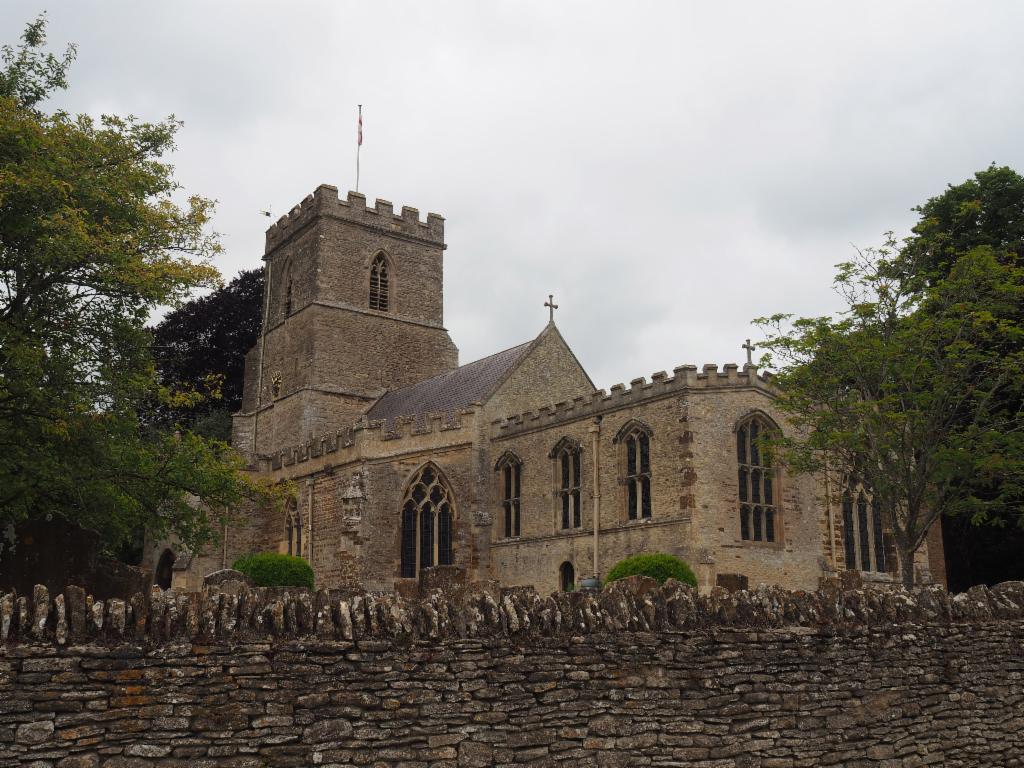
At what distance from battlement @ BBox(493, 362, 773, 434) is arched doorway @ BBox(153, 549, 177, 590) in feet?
47.8

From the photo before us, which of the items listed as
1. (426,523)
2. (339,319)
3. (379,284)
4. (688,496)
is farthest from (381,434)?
(379,284)

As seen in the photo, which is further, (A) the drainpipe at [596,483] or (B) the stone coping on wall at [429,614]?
(A) the drainpipe at [596,483]

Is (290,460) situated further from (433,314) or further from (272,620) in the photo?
(272,620)

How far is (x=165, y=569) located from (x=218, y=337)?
15720 millimetres

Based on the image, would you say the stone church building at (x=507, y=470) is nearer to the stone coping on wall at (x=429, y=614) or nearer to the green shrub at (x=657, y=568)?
the green shrub at (x=657, y=568)

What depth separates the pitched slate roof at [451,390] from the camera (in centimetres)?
3097

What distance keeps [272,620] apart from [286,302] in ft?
116

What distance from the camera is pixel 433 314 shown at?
4100cm

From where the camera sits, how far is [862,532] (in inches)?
990

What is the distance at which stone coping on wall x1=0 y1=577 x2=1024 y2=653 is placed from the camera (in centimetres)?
605

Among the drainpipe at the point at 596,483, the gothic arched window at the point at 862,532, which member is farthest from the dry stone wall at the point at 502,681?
the gothic arched window at the point at 862,532

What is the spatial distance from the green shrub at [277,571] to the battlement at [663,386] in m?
7.93

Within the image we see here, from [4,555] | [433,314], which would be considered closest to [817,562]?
[4,555]

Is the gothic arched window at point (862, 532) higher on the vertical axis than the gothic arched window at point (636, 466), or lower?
lower
